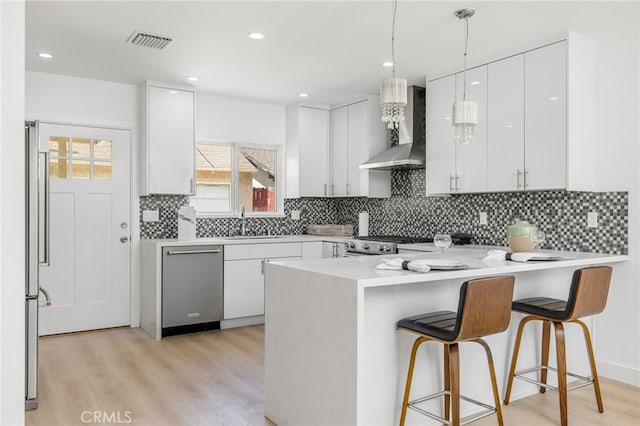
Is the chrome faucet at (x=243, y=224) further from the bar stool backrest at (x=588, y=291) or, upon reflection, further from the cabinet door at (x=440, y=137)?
the bar stool backrest at (x=588, y=291)

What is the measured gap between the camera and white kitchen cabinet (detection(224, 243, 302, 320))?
4.87 m

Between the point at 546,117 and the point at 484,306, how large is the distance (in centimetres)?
193

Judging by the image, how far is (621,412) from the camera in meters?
2.92

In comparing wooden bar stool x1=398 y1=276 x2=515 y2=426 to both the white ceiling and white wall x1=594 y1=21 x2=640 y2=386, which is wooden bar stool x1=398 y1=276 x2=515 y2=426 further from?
the white ceiling

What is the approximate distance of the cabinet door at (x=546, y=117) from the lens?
3.47 m

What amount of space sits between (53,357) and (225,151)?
2728 millimetres

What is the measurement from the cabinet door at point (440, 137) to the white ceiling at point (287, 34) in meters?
0.17

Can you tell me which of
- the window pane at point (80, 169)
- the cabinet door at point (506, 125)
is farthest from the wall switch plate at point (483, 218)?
the window pane at point (80, 169)

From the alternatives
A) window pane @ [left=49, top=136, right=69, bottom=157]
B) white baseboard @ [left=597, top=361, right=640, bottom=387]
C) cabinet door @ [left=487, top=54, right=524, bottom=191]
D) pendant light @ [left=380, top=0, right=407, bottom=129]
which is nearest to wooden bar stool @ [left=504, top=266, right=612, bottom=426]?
white baseboard @ [left=597, top=361, right=640, bottom=387]

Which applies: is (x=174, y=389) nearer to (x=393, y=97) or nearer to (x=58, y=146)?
(x=393, y=97)

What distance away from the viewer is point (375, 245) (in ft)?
15.5

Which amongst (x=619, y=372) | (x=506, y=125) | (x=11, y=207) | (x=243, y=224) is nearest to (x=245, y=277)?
(x=243, y=224)

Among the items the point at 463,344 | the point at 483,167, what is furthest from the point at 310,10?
the point at 463,344

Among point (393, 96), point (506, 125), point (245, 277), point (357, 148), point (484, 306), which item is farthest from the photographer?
point (357, 148)
